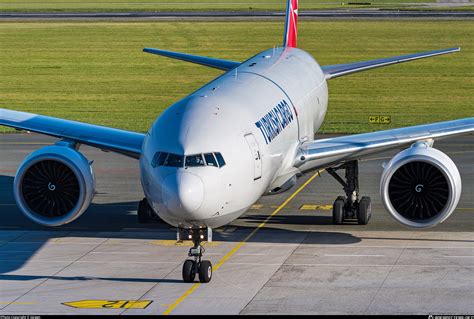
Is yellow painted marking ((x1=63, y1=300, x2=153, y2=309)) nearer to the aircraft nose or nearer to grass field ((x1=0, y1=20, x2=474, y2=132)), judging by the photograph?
the aircraft nose

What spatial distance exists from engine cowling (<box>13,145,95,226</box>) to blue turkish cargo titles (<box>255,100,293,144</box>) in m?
5.27

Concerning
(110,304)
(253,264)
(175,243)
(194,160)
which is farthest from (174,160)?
(175,243)

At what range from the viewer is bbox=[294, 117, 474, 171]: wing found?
111 ft

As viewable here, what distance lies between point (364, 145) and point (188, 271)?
28.1 ft

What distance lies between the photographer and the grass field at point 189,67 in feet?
207

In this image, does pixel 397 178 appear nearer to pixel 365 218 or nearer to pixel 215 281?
pixel 365 218

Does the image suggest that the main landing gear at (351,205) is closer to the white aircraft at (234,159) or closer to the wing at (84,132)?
the white aircraft at (234,159)

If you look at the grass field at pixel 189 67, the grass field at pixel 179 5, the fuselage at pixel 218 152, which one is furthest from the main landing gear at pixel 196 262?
the grass field at pixel 179 5

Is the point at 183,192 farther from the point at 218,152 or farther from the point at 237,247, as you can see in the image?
the point at 237,247

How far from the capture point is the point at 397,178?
32.0 meters

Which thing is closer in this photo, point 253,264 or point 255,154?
point 255,154

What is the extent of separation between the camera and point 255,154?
28734 mm

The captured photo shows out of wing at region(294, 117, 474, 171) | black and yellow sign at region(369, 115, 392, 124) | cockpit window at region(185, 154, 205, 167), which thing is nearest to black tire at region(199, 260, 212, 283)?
cockpit window at region(185, 154, 205, 167)

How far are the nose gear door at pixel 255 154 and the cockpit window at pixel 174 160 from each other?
8.61ft
